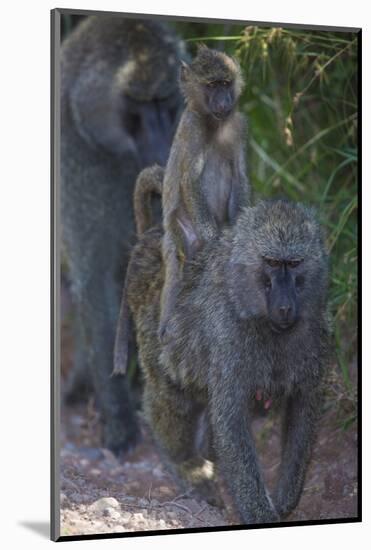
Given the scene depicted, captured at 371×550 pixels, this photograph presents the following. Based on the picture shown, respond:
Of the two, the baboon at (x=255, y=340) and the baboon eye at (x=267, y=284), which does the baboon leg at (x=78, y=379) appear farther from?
the baboon eye at (x=267, y=284)

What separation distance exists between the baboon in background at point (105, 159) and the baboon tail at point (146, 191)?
2.40ft

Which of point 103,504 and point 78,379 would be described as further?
point 78,379

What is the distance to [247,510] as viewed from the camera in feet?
12.1

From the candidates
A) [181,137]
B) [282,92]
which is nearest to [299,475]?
[181,137]

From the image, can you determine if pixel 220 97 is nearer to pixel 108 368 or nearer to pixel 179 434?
pixel 179 434

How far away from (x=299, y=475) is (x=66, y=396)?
7.37 feet

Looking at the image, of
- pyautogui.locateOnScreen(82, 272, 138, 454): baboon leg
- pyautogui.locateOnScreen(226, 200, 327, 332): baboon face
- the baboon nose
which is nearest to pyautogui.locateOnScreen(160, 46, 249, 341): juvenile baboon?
pyautogui.locateOnScreen(226, 200, 327, 332): baboon face

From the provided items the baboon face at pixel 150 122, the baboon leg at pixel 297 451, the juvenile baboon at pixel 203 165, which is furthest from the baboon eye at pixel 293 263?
the baboon face at pixel 150 122

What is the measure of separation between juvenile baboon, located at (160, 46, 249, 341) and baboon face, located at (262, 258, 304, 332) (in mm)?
324

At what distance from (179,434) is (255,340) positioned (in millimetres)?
544

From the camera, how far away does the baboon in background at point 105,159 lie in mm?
4934

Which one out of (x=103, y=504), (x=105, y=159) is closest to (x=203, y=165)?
(x=103, y=504)

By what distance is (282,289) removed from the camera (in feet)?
11.6

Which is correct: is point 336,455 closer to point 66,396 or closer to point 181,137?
point 181,137
